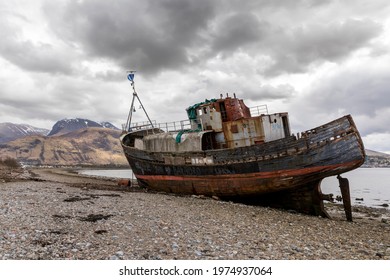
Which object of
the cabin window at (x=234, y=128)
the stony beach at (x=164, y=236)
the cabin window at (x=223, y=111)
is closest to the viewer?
the stony beach at (x=164, y=236)

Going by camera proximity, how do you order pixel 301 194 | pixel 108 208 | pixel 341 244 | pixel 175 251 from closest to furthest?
pixel 175 251, pixel 341 244, pixel 108 208, pixel 301 194

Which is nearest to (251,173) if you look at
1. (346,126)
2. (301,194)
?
(301,194)

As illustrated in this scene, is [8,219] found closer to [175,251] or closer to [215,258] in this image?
[175,251]

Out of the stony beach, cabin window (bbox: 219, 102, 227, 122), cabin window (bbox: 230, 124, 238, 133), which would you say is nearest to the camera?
the stony beach

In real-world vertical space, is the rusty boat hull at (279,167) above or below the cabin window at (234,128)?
below

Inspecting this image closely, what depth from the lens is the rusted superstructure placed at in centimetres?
1592

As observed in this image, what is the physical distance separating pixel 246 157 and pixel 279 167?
227 centimetres

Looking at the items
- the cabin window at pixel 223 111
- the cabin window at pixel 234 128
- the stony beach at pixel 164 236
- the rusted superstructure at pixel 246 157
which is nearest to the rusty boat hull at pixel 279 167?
the rusted superstructure at pixel 246 157

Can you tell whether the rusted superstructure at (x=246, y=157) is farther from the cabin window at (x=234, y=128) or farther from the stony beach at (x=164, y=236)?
the stony beach at (x=164, y=236)

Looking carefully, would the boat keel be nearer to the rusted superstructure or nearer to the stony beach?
the rusted superstructure

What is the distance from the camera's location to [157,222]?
428 inches

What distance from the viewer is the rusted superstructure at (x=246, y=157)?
15922 millimetres

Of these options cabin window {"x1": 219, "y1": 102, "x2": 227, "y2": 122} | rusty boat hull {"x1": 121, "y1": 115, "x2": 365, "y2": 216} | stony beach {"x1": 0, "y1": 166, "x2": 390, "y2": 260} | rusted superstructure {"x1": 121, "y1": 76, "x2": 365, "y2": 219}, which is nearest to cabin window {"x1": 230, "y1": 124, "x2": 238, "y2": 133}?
rusted superstructure {"x1": 121, "y1": 76, "x2": 365, "y2": 219}

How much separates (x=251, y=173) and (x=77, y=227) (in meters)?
11.8
